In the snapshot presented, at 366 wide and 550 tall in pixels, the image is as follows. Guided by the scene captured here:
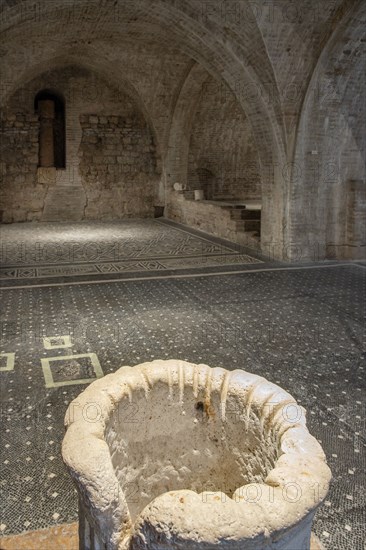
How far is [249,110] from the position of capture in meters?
8.92

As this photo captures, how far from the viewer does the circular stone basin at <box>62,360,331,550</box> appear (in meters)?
1.24

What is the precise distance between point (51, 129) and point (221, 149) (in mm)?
5164

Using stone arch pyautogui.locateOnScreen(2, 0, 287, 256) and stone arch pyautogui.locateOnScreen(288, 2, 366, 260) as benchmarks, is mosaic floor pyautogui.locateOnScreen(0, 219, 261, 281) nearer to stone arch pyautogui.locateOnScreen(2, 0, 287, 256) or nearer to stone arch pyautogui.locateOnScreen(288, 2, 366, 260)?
stone arch pyautogui.locateOnScreen(288, 2, 366, 260)

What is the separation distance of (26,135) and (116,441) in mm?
13875

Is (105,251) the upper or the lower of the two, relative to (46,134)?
lower

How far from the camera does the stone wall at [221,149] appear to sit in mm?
13922

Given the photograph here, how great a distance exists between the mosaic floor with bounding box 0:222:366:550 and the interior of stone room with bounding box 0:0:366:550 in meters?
0.02

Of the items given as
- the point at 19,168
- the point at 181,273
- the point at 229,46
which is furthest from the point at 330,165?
the point at 19,168

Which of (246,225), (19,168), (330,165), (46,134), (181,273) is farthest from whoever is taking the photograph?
(46,134)

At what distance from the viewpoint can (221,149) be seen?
15281 mm

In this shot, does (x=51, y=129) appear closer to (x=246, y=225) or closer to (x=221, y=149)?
(x=221, y=149)

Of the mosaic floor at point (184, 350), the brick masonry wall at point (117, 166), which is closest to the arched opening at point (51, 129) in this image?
the brick masonry wall at point (117, 166)

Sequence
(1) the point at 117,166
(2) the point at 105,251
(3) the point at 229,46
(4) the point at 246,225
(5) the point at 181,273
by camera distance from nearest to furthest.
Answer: (5) the point at 181,273
(3) the point at 229,46
(2) the point at 105,251
(4) the point at 246,225
(1) the point at 117,166

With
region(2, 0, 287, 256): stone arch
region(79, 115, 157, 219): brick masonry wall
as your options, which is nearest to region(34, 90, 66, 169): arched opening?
region(79, 115, 157, 219): brick masonry wall
